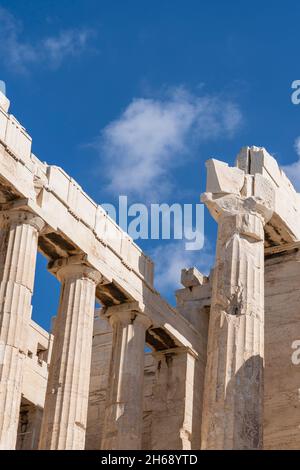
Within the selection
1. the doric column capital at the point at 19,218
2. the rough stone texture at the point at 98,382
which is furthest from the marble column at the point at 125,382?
the doric column capital at the point at 19,218

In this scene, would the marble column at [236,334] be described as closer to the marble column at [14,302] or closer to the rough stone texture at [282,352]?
the rough stone texture at [282,352]

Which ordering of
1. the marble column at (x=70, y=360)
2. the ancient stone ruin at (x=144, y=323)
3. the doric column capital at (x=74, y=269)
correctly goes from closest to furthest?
the ancient stone ruin at (x=144, y=323) → the marble column at (x=70, y=360) → the doric column capital at (x=74, y=269)

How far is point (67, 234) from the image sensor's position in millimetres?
31891

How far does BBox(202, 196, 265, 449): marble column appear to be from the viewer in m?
30.2

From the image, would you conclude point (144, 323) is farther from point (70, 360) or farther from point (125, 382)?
point (70, 360)

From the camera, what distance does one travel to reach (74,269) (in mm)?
32688

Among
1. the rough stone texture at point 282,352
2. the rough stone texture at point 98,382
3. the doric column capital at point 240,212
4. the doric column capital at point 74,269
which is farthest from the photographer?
the rough stone texture at point 98,382

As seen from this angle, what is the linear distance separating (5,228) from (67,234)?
6.08 feet

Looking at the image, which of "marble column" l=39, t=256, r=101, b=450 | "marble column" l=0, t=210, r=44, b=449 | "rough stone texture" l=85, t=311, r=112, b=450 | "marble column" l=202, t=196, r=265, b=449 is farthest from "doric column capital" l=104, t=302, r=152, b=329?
"marble column" l=0, t=210, r=44, b=449

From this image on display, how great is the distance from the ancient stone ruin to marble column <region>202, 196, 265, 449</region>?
36 millimetres

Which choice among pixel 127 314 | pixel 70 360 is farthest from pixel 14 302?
pixel 127 314

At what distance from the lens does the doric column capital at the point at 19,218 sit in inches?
1206

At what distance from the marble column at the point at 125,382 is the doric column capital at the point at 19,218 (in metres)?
4.99
